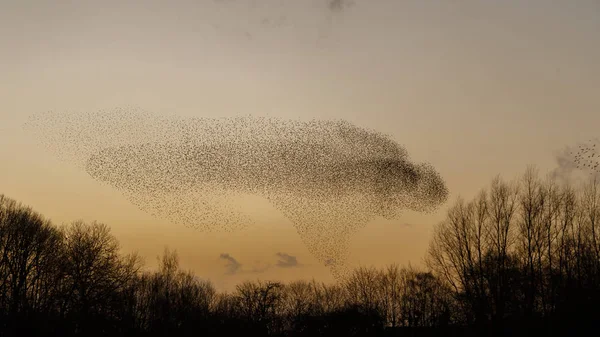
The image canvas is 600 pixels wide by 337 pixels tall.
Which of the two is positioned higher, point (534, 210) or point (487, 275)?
point (534, 210)

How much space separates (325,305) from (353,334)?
34.0m

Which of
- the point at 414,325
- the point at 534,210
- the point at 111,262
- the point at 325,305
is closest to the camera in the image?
the point at 534,210

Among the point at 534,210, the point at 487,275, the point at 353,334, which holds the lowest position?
the point at 353,334

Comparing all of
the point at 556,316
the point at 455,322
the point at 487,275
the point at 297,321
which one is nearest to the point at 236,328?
the point at 297,321

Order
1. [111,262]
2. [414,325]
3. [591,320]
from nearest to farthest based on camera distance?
[591,320] < [111,262] < [414,325]

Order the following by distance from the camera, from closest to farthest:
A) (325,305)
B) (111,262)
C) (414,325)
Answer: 1. (111,262)
2. (414,325)
3. (325,305)

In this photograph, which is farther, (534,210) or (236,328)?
(236,328)

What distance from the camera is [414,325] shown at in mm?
105938

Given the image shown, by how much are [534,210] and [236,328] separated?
183 ft

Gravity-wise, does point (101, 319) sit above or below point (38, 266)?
below

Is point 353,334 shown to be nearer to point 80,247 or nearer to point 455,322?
point 455,322

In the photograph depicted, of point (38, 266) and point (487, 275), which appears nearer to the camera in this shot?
point (487, 275)

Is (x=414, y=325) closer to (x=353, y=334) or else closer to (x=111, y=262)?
(x=353, y=334)

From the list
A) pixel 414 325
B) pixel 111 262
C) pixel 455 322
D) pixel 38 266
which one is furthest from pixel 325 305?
pixel 38 266
